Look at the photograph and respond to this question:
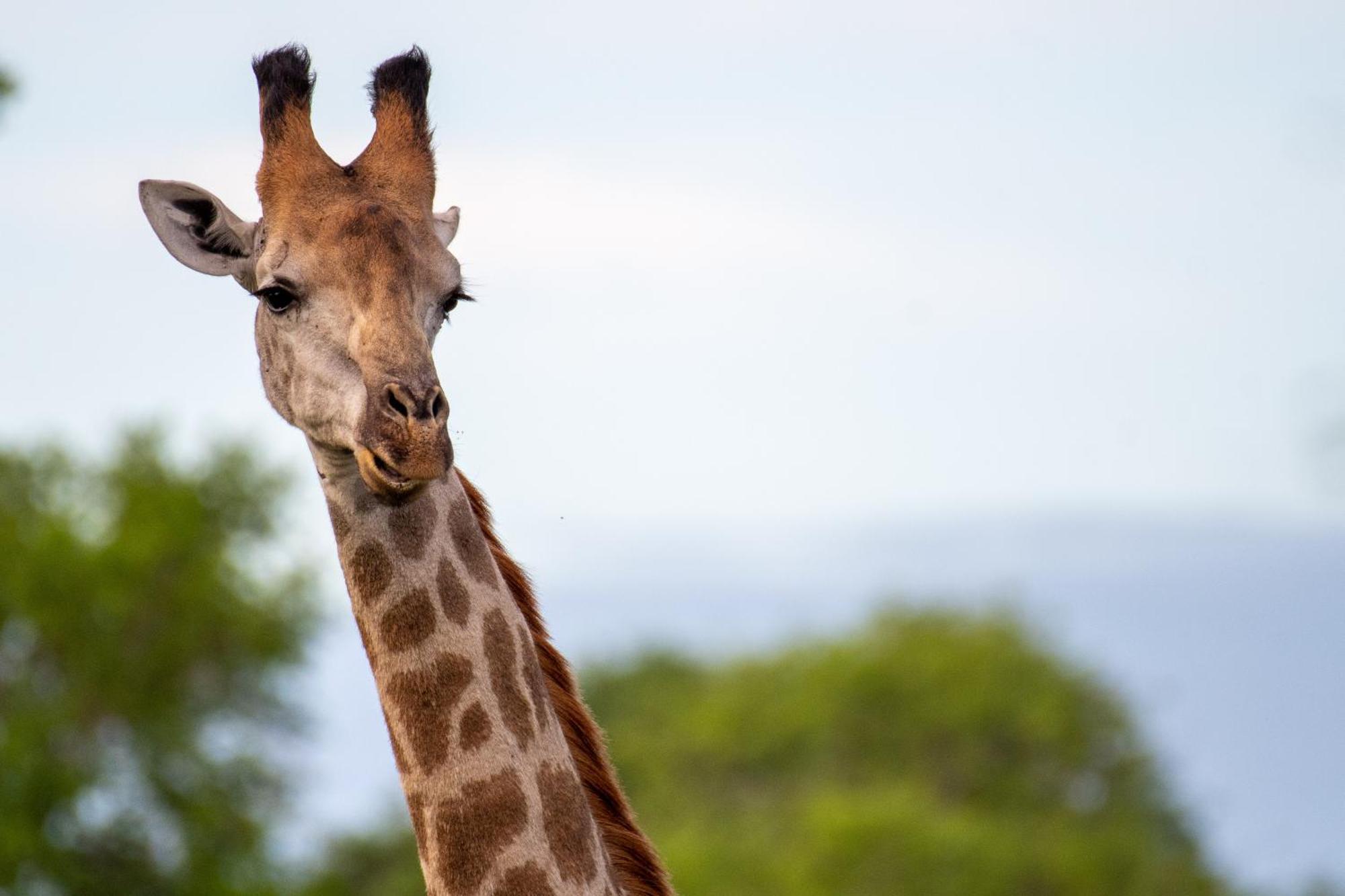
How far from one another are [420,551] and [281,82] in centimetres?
172

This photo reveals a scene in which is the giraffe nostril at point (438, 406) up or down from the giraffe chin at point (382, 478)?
up

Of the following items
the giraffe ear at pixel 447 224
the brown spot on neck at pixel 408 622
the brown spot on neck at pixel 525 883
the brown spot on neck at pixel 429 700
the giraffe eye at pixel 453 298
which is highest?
the giraffe ear at pixel 447 224

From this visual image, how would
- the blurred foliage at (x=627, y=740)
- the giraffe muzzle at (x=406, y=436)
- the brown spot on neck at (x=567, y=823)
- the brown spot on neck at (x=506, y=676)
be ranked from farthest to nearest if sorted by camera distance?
1. the blurred foliage at (x=627, y=740)
2. the brown spot on neck at (x=506, y=676)
3. the brown spot on neck at (x=567, y=823)
4. the giraffe muzzle at (x=406, y=436)

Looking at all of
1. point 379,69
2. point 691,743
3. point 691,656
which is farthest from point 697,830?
point 379,69

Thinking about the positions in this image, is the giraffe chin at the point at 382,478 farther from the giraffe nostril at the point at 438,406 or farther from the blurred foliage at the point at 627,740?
the blurred foliage at the point at 627,740

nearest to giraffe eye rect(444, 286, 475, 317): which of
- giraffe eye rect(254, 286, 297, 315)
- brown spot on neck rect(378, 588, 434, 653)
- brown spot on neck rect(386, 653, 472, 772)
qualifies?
giraffe eye rect(254, 286, 297, 315)

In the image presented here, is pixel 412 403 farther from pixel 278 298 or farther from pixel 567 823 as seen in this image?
pixel 567 823

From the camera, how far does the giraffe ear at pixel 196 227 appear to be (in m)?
6.94

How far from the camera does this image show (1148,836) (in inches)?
2351

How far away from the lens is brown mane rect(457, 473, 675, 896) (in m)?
6.66

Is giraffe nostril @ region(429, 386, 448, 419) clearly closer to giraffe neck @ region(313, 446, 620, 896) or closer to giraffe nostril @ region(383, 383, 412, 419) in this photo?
giraffe nostril @ region(383, 383, 412, 419)

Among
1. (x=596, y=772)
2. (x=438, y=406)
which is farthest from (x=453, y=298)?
(x=596, y=772)

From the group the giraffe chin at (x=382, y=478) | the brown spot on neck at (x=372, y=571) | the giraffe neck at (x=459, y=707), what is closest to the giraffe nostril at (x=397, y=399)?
the giraffe chin at (x=382, y=478)

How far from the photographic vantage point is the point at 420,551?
6.40 metres
